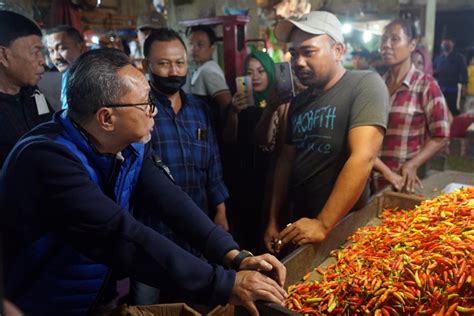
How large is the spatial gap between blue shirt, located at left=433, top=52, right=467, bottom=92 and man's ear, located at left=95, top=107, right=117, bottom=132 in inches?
414

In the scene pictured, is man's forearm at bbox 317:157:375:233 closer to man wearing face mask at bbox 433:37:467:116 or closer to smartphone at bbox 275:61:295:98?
smartphone at bbox 275:61:295:98

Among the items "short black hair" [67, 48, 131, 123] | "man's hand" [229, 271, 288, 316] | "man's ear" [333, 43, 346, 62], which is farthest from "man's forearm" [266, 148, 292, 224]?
"short black hair" [67, 48, 131, 123]

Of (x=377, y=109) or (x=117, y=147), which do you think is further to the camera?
(x=377, y=109)

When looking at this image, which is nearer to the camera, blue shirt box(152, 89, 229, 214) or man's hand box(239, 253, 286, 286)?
man's hand box(239, 253, 286, 286)

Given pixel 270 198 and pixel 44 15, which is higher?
pixel 44 15

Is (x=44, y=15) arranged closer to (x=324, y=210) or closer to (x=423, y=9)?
(x=324, y=210)

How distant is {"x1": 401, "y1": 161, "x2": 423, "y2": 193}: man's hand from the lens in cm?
309

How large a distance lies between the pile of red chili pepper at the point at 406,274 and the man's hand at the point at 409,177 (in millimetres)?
704

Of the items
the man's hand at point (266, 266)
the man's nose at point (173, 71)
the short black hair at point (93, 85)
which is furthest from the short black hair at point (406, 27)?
the short black hair at point (93, 85)

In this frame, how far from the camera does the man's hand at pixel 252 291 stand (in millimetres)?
1510

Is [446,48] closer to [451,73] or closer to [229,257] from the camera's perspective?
[451,73]

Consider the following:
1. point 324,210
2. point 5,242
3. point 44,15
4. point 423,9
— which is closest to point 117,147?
point 5,242

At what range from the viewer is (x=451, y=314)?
158cm

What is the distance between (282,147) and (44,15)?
6647mm
